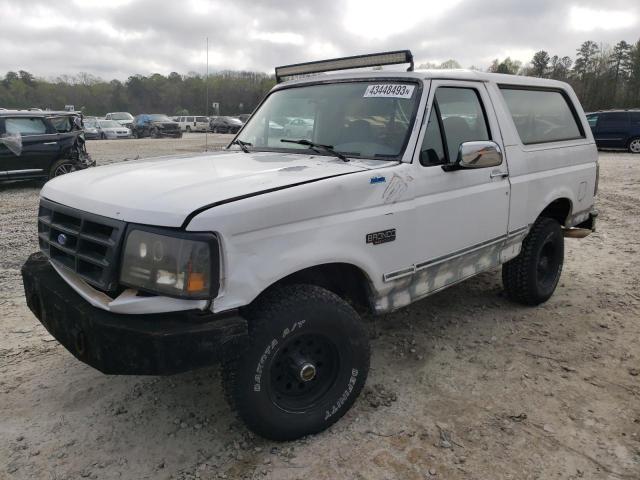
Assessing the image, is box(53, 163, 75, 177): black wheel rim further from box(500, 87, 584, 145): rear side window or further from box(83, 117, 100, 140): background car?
box(83, 117, 100, 140): background car

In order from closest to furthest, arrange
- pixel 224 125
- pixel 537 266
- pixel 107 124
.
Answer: pixel 537 266 → pixel 107 124 → pixel 224 125

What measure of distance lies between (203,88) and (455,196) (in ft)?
151

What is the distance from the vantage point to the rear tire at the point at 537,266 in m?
4.26

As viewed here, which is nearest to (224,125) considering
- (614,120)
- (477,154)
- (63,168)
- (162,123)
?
(162,123)

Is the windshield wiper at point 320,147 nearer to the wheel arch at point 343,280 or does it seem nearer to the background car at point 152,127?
the wheel arch at point 343,280

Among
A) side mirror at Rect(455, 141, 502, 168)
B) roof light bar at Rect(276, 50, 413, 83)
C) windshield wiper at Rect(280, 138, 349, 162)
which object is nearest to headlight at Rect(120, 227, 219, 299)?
windshield wiper at Rect(280, 138, 349, 162)

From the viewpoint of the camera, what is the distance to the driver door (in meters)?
3.04

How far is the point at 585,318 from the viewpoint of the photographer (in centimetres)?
427

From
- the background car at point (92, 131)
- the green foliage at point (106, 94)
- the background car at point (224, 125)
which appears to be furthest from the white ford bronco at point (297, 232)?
the green foliage at point (106, 94)

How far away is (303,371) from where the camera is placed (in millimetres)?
2533

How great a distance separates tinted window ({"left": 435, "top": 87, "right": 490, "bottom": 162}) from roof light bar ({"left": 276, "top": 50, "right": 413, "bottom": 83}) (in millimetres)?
335

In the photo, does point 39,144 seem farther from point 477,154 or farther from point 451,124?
point 477,154

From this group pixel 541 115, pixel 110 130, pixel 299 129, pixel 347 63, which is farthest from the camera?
pixel 110 130

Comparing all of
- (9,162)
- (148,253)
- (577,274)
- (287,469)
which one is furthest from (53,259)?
(9,162)
